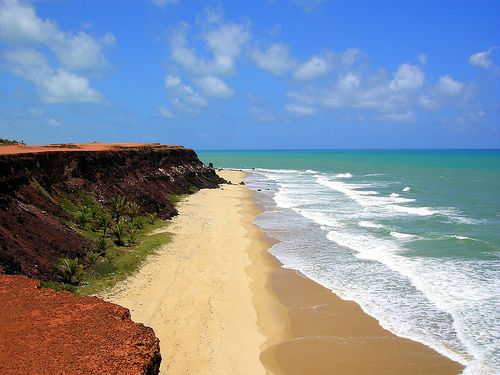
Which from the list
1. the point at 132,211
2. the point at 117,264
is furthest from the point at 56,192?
the point at 117,264

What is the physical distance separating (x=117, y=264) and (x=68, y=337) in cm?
1136

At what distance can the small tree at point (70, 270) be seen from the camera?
1611cm

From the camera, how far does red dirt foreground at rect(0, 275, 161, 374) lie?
6781 mm

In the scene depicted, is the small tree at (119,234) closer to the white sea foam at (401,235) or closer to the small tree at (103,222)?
the small tree at (103,222)

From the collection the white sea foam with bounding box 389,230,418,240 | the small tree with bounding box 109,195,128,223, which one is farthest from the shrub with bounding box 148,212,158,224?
the white sea foam with bounding box 389,230,418,240

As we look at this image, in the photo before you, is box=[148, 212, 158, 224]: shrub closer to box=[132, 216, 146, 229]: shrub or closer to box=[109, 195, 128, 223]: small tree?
box=[132, 216, 146, 229]: shrub

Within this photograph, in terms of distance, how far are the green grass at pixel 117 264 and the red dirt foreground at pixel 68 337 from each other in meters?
6.85

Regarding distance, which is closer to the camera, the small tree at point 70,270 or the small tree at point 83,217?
the small tree at point 70,270

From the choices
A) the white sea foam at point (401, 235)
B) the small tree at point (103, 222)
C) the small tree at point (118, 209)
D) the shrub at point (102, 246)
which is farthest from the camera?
the white sea foam at point (401, 235)

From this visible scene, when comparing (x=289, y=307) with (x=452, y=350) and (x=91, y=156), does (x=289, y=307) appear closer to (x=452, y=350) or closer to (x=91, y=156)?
(x=452, y=350)

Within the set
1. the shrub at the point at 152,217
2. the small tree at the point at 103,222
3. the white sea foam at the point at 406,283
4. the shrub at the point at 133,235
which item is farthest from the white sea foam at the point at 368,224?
the small tree at the point at 103,222

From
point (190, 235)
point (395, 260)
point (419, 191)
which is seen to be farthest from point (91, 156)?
point (419, 191)

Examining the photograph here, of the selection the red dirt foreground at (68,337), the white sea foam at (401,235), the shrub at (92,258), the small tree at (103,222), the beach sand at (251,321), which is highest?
the red dirt foreground at (68,337)

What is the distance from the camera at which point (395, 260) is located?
21375 mm
